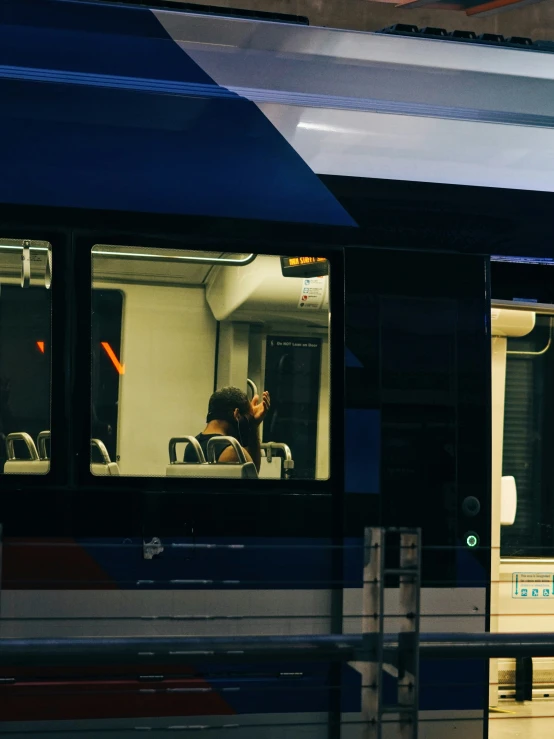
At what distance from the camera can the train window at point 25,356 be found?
5559 mm

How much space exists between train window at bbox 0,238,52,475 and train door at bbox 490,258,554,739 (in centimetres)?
304

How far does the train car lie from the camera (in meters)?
5.59

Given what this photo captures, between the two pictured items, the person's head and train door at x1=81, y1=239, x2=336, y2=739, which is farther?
the person's head

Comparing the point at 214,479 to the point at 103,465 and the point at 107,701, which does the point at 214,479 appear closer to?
the point at 103,465

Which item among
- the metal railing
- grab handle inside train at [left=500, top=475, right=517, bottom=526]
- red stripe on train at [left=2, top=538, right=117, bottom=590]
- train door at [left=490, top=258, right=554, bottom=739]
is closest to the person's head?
red stripe on train at [left=2, top=538, right=117, bottom=590]

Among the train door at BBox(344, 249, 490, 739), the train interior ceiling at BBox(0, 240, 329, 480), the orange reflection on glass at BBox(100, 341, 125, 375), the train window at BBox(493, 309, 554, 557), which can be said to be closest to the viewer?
the train interior ceiling at BBox(0, 240, 329, 480)

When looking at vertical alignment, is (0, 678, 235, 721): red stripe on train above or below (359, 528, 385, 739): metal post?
below

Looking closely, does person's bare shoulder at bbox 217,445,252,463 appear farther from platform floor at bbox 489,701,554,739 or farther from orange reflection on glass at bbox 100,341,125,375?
platform floor at bbox 489,701,554,739

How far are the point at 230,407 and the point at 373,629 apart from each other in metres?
1.82

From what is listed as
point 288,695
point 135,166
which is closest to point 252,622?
point 288,695

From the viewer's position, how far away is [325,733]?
5.86 m

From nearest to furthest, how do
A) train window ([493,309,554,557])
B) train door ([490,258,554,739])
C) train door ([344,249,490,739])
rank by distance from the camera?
train door ([344,249,490,739]) → train door ([490,258,554,739]) → train window ([493,309,554,557])

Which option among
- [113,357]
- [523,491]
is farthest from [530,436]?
[113,357]

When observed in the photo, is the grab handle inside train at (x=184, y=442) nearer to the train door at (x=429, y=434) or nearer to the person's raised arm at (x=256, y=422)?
the person's raised arm at (x=256, y=422)
